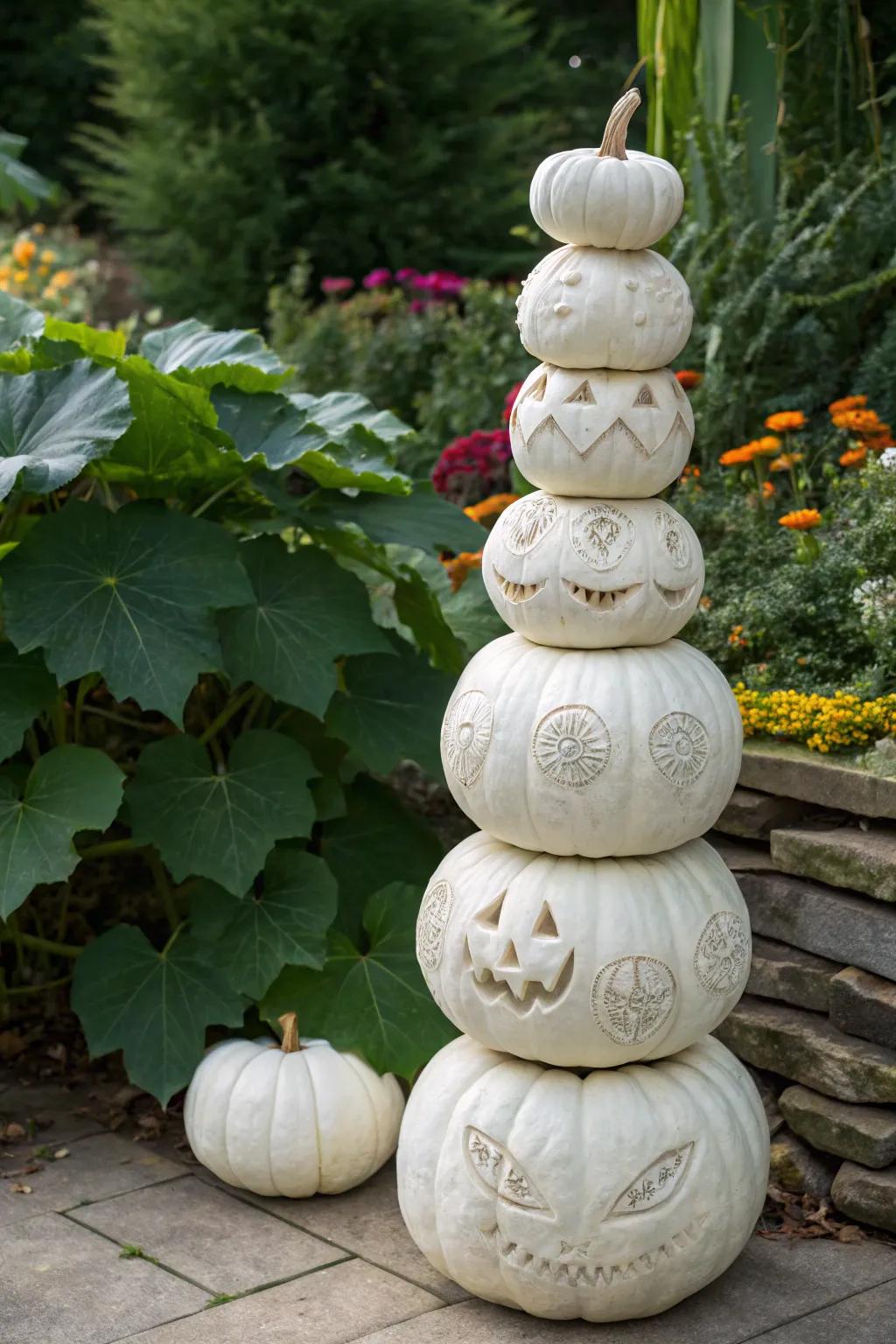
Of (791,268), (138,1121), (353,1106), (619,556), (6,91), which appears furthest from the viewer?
(6,91)

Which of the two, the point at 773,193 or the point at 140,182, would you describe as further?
the point at 140,182

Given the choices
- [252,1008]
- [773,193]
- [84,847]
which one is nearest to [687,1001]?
[252,1008]

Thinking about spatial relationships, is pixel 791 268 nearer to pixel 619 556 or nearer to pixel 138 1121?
pixel 619 556

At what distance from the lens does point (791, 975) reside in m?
2.91

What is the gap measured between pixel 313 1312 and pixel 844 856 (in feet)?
4.06

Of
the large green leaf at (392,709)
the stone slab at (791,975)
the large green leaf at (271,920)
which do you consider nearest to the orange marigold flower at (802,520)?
the large green leaf at (392,709)

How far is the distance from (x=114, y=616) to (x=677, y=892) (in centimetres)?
123

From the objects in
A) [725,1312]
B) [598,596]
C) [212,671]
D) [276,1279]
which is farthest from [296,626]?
[725,1312]

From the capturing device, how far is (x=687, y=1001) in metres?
2.43

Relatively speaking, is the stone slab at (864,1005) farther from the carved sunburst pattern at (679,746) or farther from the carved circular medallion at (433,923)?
the carved circular medallion at (433,923)

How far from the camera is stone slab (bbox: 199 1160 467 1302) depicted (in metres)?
2.64

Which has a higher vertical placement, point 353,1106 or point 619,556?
point 619,556

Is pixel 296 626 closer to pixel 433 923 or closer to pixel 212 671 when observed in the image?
pixel 212 671

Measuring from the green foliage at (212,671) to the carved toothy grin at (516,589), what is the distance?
0.67m
